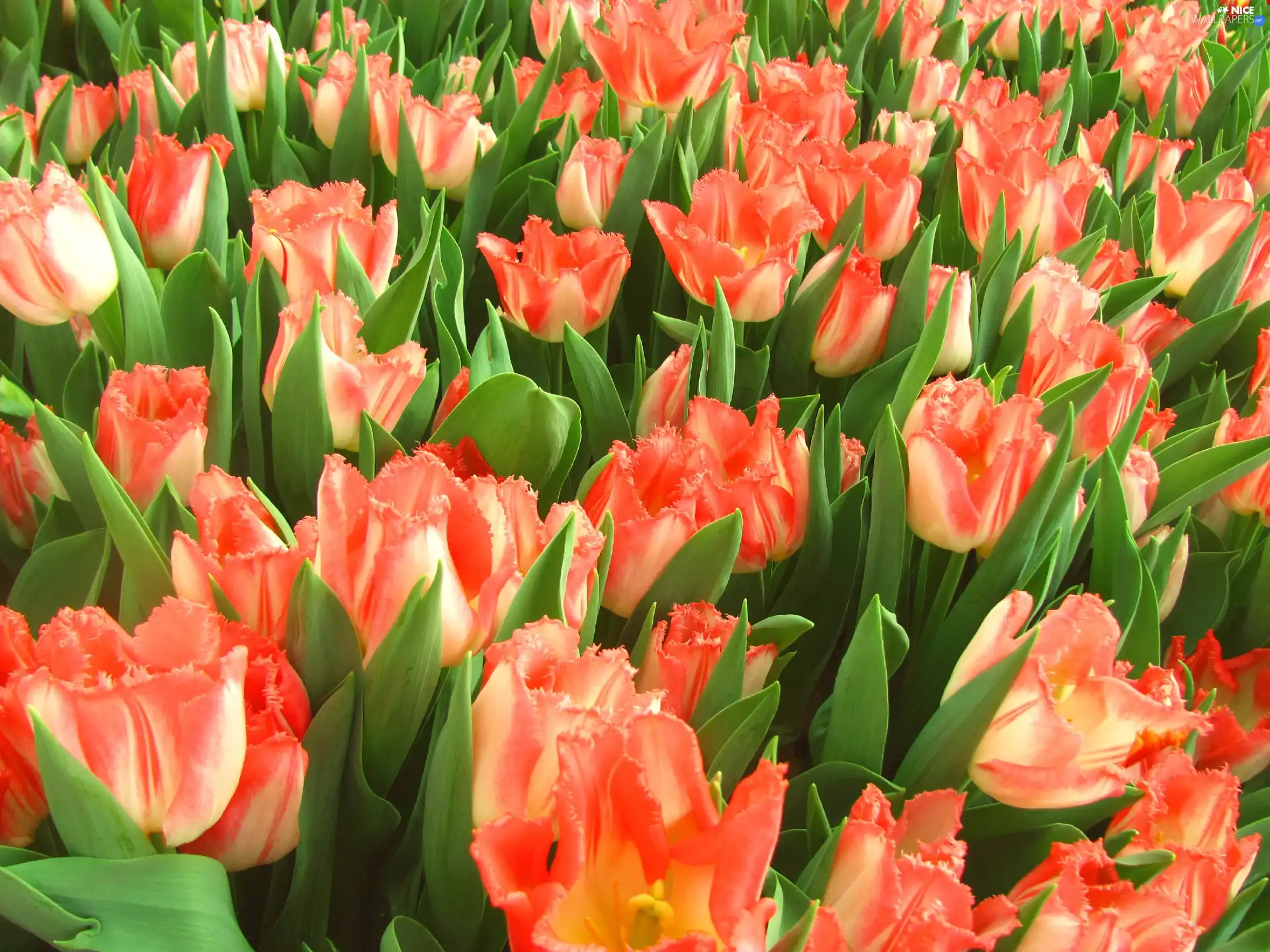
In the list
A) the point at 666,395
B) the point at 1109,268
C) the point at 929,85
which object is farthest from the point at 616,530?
the point at 929,85

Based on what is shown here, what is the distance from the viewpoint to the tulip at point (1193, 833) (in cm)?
54

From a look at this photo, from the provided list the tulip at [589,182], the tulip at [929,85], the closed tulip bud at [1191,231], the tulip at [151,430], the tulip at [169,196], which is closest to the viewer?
the tulip at [151,430]

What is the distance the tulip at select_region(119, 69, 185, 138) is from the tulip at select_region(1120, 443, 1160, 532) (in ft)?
3.22

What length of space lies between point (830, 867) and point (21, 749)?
1.16ft

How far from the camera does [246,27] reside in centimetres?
119

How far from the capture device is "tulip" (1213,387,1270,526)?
2.74 ft

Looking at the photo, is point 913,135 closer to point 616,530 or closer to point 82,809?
point 616,530

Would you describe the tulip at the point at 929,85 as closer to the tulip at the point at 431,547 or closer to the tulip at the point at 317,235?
the tulip at the point at 317,235

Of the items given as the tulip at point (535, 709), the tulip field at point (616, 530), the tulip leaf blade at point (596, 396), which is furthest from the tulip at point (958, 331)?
the tulip at point (535, 709)

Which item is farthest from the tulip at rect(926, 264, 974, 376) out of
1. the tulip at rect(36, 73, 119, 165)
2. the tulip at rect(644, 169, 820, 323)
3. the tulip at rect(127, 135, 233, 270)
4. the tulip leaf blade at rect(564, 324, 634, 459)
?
the tulip at rect(36, 73, 119, 165)

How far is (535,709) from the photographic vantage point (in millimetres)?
451

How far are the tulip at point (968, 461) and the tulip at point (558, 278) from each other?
0.28m

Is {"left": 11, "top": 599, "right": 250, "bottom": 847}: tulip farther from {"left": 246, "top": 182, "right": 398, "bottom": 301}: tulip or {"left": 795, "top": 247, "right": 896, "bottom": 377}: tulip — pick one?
{"left": 795, "top": 247, "right": 896, "bottom": 377}: tulip

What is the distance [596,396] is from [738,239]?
232mm
